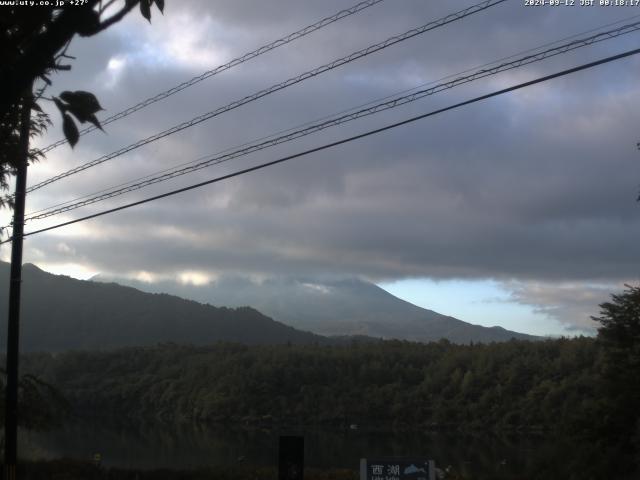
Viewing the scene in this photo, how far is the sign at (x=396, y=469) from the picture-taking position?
11.8 m

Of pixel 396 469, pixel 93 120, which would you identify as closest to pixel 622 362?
pixel 396 469

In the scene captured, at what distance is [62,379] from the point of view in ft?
315

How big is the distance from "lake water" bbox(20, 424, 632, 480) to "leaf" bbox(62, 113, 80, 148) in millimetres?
20608

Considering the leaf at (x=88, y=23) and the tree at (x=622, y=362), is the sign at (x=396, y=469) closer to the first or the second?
the leaf at (x=88, y=23)

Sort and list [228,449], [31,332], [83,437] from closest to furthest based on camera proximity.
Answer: [228,449] → [83,437] → [31,332]

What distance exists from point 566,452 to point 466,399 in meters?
55.1

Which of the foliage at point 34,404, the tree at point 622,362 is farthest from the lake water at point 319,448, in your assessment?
the foliage at point 34,404

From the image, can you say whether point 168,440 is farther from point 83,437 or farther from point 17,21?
point 17,21

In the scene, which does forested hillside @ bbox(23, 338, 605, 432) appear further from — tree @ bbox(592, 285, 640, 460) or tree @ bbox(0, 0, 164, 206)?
tree @ bbox(0, 0, 164, 206)

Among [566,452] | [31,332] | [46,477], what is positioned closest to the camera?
[46,477]

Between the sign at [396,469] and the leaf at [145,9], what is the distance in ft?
26.8

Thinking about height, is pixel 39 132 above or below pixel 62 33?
above

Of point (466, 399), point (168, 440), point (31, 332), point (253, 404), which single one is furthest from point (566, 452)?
point (31, 332)

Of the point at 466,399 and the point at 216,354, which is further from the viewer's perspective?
the point at 216,354
